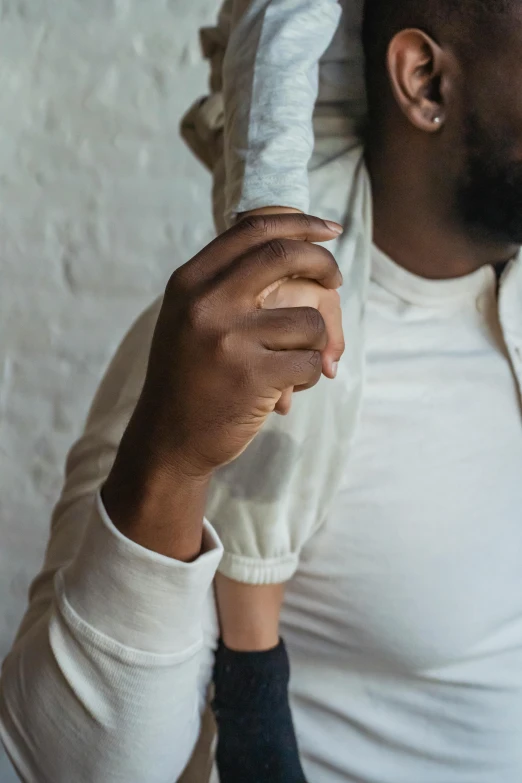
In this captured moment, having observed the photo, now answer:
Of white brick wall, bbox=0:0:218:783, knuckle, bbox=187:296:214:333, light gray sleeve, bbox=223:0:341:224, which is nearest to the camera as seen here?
knuckle, bbox=187:296:214:333

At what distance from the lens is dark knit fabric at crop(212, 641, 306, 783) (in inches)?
21.2

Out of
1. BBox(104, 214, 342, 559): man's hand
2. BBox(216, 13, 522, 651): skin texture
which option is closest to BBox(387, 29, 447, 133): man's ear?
BBox(216, 13, 522, 651): skin texture

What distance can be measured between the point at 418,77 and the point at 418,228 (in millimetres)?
129

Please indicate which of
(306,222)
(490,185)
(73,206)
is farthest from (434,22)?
(73,206)

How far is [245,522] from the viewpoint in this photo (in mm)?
527

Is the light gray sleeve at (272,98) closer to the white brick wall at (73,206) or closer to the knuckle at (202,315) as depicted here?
the knuckle at (202,315)

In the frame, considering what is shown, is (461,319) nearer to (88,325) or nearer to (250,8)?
(250,8)

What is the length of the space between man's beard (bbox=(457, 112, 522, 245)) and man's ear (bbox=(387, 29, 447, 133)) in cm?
3

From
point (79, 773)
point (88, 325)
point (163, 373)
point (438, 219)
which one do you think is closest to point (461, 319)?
point (438, 219)

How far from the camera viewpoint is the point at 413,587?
22.2 inches

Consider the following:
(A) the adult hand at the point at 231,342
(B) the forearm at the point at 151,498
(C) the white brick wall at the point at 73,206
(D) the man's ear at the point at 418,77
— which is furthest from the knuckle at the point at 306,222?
(C) the white brick wall at the point at 73,206

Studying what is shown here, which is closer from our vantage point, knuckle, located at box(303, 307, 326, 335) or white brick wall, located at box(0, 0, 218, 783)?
knuckle, located at box(303, 307, 326, 335)

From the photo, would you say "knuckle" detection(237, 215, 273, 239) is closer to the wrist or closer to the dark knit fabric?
the wrist

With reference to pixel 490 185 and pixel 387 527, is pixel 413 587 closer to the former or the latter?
pixel 387 527
